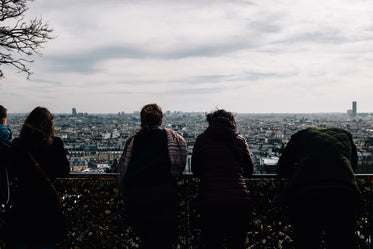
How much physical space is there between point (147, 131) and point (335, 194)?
5.59 ft

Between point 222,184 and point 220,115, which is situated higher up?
point 220,115

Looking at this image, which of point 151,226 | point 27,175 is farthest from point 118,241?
point 27,175

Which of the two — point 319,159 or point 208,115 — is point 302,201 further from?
point 208,115

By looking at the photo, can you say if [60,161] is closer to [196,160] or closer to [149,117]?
[149,117]

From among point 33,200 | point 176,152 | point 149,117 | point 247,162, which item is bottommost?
point 33,200

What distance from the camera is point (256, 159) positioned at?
6512cm

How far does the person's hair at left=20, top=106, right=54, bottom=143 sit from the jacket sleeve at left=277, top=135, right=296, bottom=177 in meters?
2.17

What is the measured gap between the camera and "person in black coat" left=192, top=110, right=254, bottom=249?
3074mm

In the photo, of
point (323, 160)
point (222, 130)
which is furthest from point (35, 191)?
point (323, 160)

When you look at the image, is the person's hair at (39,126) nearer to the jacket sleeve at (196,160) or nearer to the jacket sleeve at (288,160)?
the jacket sleeve at (196,160)

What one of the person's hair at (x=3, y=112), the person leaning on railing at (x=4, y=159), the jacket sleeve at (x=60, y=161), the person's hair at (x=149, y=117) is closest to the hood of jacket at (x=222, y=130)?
the person's hair at (x=149, y=117)

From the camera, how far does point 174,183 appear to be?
313 cm

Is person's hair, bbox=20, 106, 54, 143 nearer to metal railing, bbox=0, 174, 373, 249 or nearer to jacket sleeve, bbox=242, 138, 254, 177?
metal railing, bbox=0, 174, 373, 249

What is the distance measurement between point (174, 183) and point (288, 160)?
3.77ft
